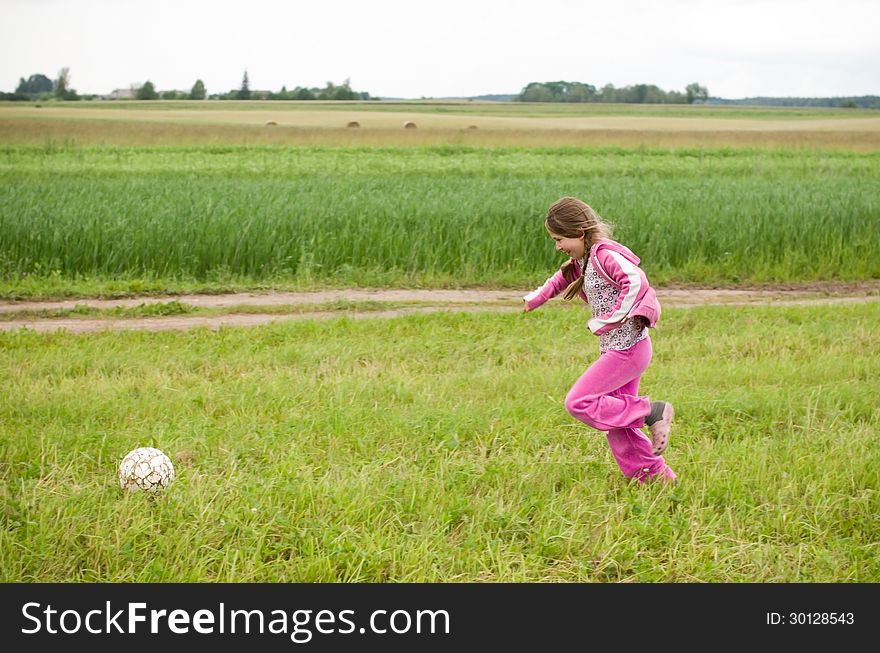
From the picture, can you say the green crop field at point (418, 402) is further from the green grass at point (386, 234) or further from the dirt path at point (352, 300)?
the dirt path at point (352, 300)

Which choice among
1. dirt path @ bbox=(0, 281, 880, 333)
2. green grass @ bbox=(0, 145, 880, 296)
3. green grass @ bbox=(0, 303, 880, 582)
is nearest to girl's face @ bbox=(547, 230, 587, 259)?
green grass @ bbox=(0, 303, 880, 582)

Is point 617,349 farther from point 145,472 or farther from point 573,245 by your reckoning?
point 145,472

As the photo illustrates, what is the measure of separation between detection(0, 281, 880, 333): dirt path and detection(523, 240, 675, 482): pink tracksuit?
5.86 metres

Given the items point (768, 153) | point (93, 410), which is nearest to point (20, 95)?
point (768, 153)

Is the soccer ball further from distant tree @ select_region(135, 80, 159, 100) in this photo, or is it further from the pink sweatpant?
distant tree @ select_region(135, 80, 159, 100)

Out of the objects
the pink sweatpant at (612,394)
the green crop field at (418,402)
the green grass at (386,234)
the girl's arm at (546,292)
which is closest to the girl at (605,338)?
the pink sweatpant at (612,394)

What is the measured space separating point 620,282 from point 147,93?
113 meters

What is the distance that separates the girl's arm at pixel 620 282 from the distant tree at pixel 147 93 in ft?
367

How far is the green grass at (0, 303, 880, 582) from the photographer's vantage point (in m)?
4.79

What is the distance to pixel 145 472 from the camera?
537cm

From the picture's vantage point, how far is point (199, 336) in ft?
32.7

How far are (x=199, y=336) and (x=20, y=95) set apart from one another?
8107cm

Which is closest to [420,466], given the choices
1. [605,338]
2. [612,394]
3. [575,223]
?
[612,394]
